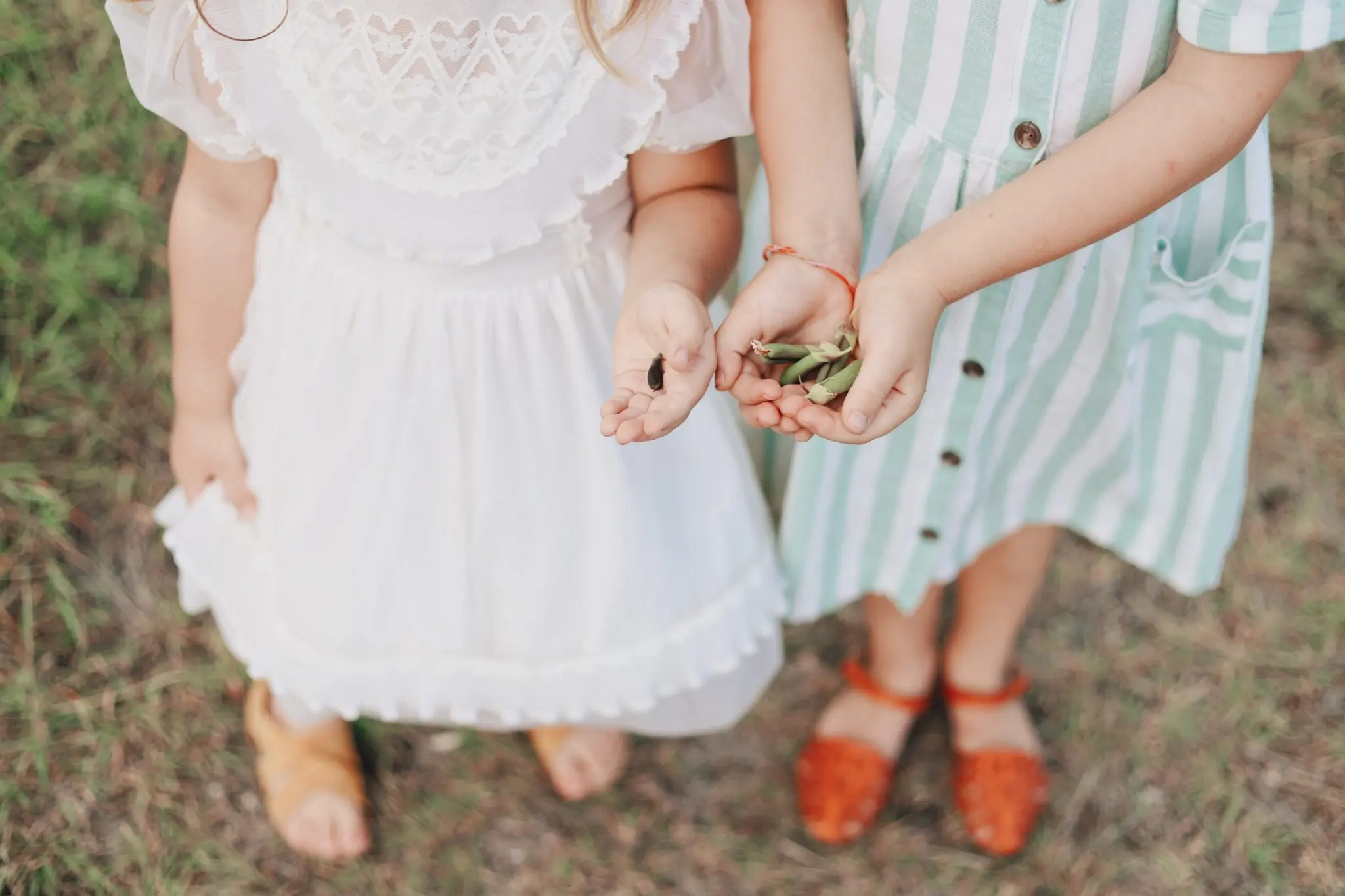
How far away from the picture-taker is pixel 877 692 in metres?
1.82

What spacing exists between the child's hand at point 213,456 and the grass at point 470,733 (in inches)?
21.4

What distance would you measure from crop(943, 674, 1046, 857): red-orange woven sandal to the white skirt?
1.60ft

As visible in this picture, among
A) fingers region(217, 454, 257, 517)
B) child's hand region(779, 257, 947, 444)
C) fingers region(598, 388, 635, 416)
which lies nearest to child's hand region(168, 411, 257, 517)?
fingers region(217, 454, 257, 517)

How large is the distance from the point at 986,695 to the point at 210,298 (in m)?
1.22

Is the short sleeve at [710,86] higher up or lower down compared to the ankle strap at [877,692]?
higher up

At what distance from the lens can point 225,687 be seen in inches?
73.4

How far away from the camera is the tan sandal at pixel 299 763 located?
1.70 metres

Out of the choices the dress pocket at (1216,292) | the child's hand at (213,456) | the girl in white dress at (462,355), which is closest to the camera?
the girl in white dress at (462,355)

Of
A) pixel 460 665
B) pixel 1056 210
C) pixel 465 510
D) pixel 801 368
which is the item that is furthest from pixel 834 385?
pixel 460 665

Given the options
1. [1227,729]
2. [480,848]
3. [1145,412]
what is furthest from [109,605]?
[1227,729]

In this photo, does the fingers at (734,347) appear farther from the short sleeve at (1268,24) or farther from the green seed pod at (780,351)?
the short sleeve at (1268,24)

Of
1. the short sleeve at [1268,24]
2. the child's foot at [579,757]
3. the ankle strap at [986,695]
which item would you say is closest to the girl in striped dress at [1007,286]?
the short sleeve at [1268,24]

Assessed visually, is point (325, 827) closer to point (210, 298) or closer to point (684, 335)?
point (210, 298)

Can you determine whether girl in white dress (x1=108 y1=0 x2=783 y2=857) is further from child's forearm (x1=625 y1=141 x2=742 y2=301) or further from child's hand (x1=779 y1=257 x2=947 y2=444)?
child's hand (x1=779 y1=257 x2=947 y2=444)
